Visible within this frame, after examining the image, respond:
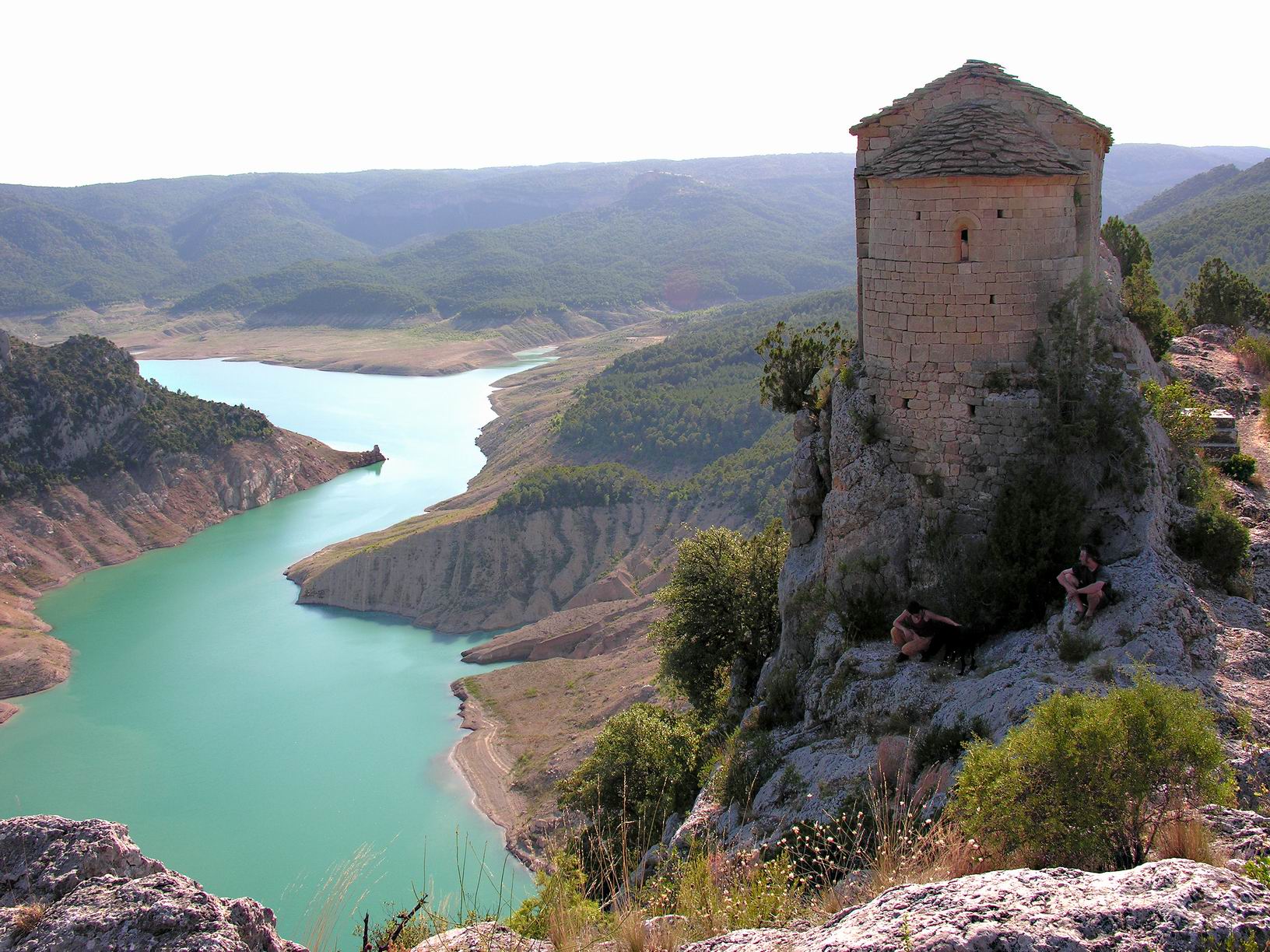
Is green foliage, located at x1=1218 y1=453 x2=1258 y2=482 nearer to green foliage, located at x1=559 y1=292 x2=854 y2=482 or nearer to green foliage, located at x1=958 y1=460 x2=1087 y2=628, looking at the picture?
green foliage, located at x1=958 y1=460 x2=1087 y2=628

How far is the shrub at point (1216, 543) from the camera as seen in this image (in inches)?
454

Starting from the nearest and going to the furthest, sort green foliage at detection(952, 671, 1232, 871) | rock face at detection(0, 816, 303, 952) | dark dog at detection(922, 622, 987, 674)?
rock face at detection(0, 816, 303, 952)
green foliage at detection(952, 671, 1232, 871)
dark dog at detection(922, 622, 987, 674)

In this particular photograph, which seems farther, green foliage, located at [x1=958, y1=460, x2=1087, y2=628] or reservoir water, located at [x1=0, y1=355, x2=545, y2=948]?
reservoir water, located at [x1=0, y1=355, x2=545, y2=948]

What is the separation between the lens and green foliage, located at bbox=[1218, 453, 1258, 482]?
14.1m

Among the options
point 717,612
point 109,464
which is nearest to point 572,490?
point 109,464

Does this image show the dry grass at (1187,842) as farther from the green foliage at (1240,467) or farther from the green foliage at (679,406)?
the green foliage at (679,406)

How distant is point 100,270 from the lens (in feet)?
547

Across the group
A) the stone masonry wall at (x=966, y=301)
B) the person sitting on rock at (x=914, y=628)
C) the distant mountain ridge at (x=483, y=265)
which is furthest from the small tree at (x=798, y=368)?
the distant mountain ridge at (x=483, y=265)

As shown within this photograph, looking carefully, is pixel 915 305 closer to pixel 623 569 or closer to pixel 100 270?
pixel 623 569

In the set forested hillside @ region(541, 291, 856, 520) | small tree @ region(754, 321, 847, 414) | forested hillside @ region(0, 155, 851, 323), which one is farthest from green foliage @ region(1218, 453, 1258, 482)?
forested hillside @ region(0, 155, 851, 323)

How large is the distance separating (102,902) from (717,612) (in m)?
14.8

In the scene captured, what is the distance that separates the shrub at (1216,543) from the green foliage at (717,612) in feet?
25.7

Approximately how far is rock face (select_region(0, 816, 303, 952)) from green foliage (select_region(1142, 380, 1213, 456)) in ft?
38.5

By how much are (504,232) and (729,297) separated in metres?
61.7
